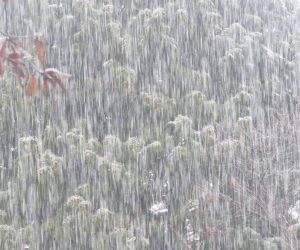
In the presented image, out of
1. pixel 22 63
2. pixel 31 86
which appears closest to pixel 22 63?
pixel 22 63

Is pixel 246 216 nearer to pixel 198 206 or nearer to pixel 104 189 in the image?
pixel 198 206

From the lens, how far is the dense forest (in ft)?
20.6

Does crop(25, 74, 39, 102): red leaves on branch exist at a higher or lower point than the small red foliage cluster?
lower

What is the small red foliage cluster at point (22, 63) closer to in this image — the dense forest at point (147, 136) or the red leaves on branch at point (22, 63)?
the red leaves on branch at point (22, 63)

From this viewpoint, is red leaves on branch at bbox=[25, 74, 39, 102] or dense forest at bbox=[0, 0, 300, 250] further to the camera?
dense forest at bbox=[0, 0, 300, 250]

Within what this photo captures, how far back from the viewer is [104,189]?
6.41 metres

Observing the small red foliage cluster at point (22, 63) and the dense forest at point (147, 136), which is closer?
the small red foliage cluster at point (22, 63)

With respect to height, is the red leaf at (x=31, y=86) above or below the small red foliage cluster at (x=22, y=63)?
below

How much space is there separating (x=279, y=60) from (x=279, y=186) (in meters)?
1.88

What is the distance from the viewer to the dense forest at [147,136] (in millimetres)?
6281

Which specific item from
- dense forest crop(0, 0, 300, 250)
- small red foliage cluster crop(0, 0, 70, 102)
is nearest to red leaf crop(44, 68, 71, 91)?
small red foliage cluster crop(0, 0, 70, 102)

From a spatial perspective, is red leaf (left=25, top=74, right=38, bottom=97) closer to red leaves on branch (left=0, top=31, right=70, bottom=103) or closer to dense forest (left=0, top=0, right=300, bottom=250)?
red leaves on branch (left=0, top=31, right=70, bottom=103)

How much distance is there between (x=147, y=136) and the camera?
22.7ft

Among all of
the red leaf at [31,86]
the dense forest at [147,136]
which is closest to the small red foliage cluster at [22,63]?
the red leaf at [31,86]
